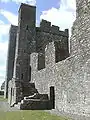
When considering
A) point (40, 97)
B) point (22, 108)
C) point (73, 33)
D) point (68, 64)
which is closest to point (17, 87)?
point (40, 97)

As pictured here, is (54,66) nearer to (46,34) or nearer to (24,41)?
(24,41)

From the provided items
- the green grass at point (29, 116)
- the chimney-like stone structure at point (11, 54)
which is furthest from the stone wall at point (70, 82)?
the chimney-like stone structure at point (11, 54)

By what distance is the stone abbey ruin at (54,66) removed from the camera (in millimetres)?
9969

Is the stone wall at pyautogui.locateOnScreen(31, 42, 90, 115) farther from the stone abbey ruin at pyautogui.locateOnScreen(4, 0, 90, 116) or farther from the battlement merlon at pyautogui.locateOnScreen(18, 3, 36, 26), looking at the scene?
the battlement merlon at pyautogui.locateOnScreen(18, 3, 36, 26)

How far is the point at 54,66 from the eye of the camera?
14281mm

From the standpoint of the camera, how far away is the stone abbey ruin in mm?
9969

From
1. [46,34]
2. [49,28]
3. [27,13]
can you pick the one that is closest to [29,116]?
[46,34]

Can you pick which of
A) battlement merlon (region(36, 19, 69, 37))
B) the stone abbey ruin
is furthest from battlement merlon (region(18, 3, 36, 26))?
battlement merlon (region(36, 19, 69, 37))

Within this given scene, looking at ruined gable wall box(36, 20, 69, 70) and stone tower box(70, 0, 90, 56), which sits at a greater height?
ruined gable wall box(36, 20, 69, 70)

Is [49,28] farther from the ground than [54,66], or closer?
farther from the ground

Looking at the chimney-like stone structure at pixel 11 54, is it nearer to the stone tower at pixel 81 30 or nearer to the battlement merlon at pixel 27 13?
the battlement merlon at pixel 27 13

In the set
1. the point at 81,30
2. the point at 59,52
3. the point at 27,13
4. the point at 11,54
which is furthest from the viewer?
the point at 11,54

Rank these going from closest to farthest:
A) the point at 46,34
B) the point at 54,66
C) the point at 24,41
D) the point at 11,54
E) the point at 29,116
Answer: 1. the point at 29,116
2. the point at 54,66
3. the point at 24,41
4. the point at 46,34
5. the point at 11,54

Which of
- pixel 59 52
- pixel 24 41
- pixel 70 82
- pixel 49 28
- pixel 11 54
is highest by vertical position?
pixel 49 28
